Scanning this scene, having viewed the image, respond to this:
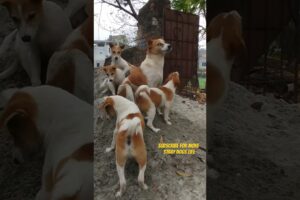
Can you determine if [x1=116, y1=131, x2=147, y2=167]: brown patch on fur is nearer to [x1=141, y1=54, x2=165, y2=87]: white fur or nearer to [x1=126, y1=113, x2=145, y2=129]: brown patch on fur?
[x1=126, y1=113, x2=145, y2=129]: brown patch on fur

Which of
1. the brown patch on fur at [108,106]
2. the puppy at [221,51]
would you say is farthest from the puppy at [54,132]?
the puppy at [221,51]

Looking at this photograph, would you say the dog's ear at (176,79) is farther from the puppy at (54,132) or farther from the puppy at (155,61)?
the puppy at (54,132)

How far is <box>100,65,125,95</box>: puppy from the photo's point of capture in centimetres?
316

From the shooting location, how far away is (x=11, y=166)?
3.38 metres

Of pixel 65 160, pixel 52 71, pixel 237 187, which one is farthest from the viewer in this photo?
pixel 237 187

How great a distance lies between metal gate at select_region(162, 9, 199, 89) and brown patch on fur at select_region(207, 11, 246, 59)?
0.15 meters

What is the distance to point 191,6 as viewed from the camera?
333 centimetres

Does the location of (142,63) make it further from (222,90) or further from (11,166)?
(11,166)

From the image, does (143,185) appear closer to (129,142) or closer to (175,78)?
(129,142)

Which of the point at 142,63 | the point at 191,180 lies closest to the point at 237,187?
the point at 191,180

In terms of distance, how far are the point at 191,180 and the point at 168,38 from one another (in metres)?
1.07

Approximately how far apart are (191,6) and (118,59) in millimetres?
702

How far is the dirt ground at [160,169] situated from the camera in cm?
310

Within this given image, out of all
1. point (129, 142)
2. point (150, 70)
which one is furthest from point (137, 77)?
point (129, 142)
